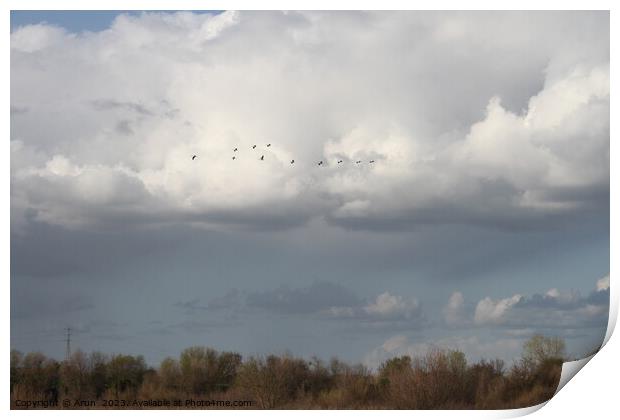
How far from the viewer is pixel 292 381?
15930mm

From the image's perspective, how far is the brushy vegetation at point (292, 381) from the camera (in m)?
15.6

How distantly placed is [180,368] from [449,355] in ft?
12.6

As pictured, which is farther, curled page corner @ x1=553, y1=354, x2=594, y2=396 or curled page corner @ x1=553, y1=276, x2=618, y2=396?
curled page corner @ x1=553, y1=354, x2=594, y2=396

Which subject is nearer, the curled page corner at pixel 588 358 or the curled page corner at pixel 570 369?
the curled page corner at pixel 588 358

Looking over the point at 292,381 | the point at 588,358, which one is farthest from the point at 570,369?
the point at 292,381

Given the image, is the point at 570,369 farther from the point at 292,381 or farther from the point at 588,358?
the point at 292,381

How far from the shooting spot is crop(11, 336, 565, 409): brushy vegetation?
15641mm
